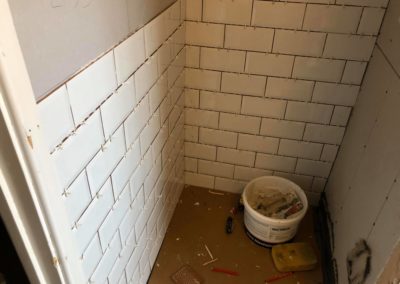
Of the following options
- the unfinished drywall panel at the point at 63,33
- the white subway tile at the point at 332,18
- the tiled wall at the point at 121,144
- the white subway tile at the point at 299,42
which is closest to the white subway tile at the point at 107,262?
the tiled wall at the point at 121,144

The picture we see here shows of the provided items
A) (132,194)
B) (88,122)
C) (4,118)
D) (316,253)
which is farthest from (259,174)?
(4,118)

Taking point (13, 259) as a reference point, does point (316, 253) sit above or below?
below

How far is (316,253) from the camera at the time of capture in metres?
1.74

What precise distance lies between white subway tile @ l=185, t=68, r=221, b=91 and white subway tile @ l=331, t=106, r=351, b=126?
2.02 ft

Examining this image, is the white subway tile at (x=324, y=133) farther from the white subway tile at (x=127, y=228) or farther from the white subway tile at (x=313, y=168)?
the white subway tile at (x=127, y=228)

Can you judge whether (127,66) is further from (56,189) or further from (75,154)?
(56,189)

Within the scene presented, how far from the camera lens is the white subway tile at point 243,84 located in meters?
1.64

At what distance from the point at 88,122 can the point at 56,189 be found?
22 cm

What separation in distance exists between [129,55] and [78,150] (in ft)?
1.18

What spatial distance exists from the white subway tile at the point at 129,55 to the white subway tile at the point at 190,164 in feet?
3.28

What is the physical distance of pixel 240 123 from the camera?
5.88 ft

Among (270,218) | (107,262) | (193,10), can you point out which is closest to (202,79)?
(193,10)

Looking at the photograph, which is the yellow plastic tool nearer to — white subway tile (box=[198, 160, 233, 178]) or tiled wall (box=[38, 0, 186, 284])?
white subway tile (box=[198, 160, 233, 178])

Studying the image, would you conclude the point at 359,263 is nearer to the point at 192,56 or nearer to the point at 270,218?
the point at 270,218
